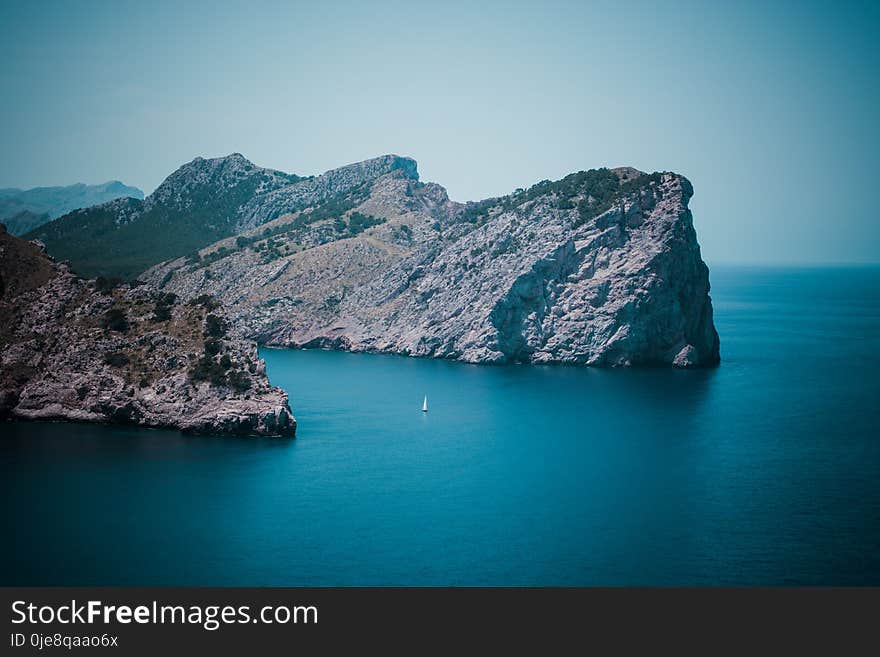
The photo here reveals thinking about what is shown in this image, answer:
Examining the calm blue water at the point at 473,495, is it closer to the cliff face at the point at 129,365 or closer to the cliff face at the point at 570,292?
the cliff face at the point at 129,365

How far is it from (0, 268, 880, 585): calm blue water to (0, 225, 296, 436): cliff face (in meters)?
3.14

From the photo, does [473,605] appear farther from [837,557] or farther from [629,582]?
[837,557]

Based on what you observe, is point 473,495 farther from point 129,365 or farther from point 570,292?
point 570,292

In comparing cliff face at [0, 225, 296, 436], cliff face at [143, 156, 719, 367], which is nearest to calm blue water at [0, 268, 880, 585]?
cliff face at [0, 225, 296, 436]

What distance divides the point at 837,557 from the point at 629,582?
16929mm

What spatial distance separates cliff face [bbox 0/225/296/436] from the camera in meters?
98.1

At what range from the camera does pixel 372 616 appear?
166ft

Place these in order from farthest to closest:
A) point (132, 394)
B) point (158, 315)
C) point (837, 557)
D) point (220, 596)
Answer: point (158, 315)
point (132, 394)
point (837, 557)
point (220, 596)

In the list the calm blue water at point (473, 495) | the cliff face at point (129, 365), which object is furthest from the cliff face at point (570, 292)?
the cliff face at point (129, 365)

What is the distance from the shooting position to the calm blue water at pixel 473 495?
63188 mm

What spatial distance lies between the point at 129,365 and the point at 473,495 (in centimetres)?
4527

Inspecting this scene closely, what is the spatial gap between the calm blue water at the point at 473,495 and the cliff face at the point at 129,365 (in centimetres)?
314

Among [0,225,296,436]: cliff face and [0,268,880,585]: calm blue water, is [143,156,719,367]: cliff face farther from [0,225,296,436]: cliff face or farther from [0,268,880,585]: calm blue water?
[0,225,296,436]: cliff face

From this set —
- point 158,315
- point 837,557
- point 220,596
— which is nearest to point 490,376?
point 158,315
